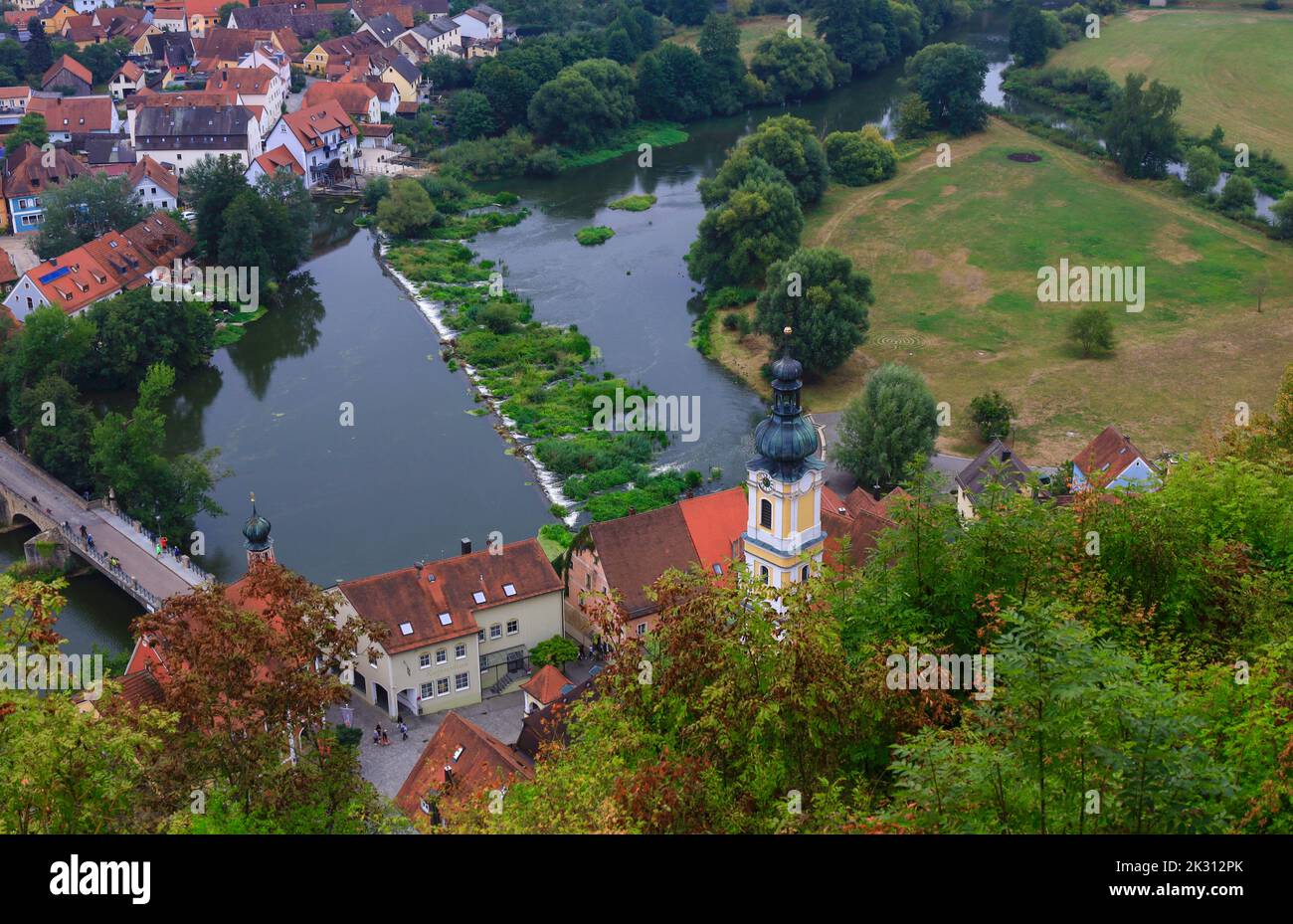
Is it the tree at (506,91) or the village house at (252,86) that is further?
the tree at (506,91)

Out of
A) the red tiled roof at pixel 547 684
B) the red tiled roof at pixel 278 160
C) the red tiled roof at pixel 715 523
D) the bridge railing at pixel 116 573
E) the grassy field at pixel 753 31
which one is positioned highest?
the grassy field at pixel 753 31

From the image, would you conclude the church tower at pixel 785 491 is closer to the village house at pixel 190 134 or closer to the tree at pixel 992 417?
the tree at pixel 992 417

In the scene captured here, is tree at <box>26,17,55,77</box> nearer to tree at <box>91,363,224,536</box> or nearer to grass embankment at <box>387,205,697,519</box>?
grass embankment at <box>387,205,697,519</box>

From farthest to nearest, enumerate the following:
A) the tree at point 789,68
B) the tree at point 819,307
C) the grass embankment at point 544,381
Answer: the tree at point 789,68 → the tree at point 819,307 → the grass embankment at point 544,381

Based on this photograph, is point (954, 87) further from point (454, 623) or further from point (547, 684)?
point (547, 684)

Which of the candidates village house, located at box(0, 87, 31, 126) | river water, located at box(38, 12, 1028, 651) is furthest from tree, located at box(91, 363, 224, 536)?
village house, located at box(0, 87, 31, 126)

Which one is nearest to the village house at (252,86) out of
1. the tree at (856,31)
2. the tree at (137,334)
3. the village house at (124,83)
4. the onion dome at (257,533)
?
the village house at (124,83)

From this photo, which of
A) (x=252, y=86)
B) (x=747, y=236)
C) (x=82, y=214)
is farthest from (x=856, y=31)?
(x=82, y=214)

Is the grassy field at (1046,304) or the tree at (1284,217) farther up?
the tree at (1284,217)
